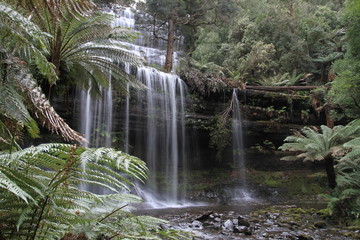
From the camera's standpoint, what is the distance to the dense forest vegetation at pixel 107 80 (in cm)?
125

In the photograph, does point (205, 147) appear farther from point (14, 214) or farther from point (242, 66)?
point (14, 214)

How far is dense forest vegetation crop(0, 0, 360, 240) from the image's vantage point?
1.25m

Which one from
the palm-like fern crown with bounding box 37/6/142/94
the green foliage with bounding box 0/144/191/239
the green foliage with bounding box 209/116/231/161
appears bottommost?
the green foliage with bounding box 0/144/191/239

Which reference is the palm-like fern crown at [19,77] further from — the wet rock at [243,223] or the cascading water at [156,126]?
the cascading water at [156,126]

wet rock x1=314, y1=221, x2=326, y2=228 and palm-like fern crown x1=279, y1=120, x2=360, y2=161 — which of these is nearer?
wet rock x1=314, y1=221, x2=326, y2=228

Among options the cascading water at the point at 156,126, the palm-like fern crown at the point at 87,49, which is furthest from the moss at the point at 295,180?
the palm-like fern crown at the point at 87,49

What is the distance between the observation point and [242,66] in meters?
14.9

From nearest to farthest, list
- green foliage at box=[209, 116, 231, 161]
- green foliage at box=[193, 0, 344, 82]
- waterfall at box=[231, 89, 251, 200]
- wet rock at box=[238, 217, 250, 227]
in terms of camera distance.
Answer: wet rock at box=[238, 217, 250, 227]
green foliage at box=[209, 116, 231, 161]
waterfall at box=[231, 89, 251, 200]
green foliage at box=[193, 0, 344, 82]

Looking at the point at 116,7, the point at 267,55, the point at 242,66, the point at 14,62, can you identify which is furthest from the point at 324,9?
the point at 14,62

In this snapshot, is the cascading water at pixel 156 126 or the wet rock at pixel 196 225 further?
the cascading water at pixel 156 126

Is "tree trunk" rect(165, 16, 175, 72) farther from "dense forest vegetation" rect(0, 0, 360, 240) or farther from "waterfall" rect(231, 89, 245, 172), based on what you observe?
"waterfall" rect(231, 89, 245, 172)

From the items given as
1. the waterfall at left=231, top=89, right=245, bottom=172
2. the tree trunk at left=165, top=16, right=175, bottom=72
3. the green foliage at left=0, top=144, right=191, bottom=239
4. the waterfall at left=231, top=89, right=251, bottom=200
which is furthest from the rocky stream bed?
the tree trunk at left=165, top=16, right=175, bottom=72

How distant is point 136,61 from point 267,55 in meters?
9.77

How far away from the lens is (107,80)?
7.26 meters
